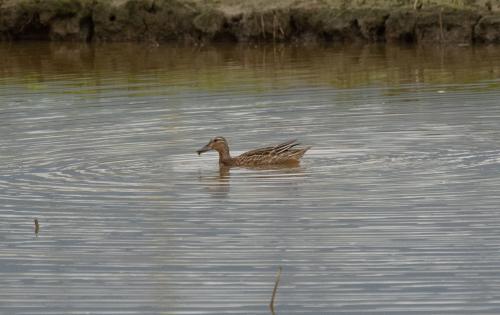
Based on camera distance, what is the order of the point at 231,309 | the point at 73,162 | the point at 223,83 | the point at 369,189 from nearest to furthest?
1. the point at 231,309
2. the point at 369,189
3. the point at 73,162
4. the point at 223,83

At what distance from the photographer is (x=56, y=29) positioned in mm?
29500

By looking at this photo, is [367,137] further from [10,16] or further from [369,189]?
[10,16]

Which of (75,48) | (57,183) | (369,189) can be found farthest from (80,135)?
(75,48)

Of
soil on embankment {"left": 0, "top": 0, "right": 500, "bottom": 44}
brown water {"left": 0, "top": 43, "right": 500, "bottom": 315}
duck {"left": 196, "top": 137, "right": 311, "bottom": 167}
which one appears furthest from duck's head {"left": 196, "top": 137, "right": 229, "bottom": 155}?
soil on embankment {"left": 0, "top": 0, "right": 500, "bottom": 44}

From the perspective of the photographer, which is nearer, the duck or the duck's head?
the duck

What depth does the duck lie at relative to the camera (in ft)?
50.1

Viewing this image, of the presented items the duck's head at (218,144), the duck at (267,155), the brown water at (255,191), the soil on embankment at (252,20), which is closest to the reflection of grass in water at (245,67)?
the brown water at (255,191)

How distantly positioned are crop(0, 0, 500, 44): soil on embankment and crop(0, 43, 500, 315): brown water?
1557 mm

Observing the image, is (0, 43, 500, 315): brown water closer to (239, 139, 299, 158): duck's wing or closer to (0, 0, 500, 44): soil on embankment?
(239, 139, 299, 158): duck's wing

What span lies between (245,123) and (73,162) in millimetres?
3151

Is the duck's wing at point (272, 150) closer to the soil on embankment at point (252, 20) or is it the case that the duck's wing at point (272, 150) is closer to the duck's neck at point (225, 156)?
the duck's neck at point (225, 156)

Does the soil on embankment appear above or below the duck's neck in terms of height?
above

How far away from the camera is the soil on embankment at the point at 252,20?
2562 centimetres

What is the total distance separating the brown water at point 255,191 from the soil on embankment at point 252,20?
156 cm
